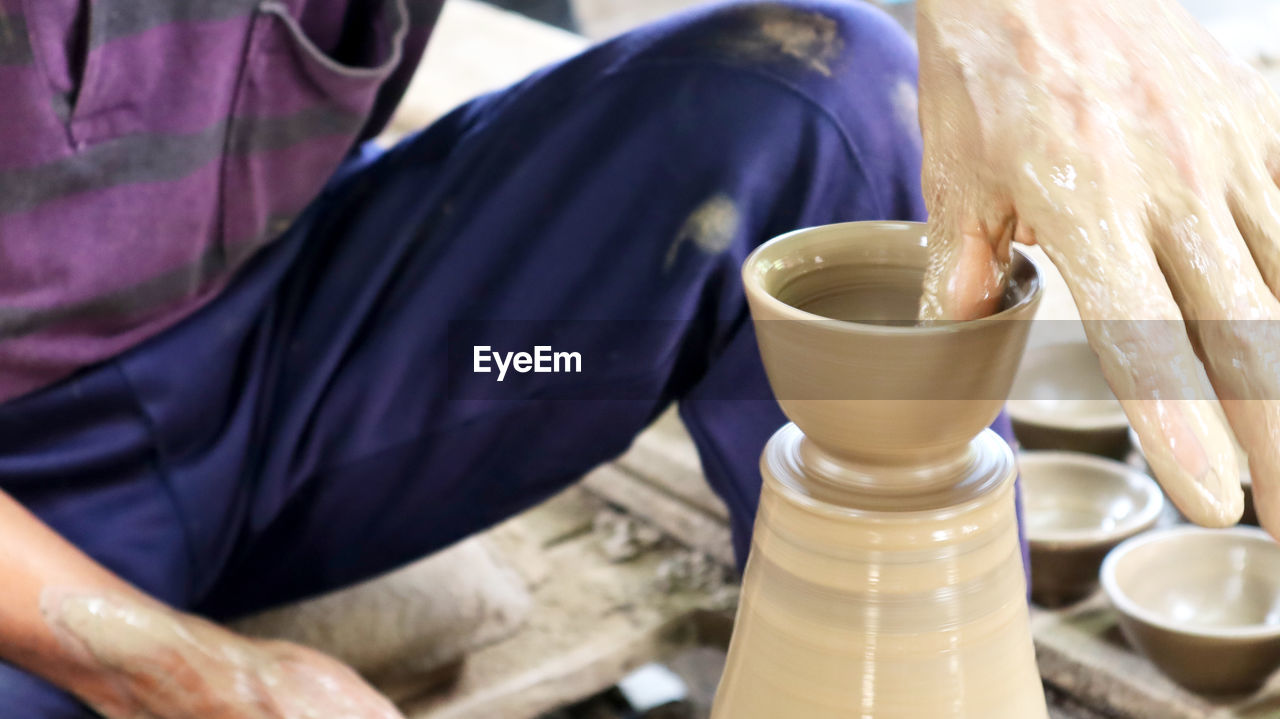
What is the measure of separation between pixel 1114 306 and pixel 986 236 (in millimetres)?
105

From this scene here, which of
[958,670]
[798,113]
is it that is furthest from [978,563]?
[798,113]

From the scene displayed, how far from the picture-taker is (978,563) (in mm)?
766

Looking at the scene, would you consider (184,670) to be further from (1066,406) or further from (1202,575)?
(1066,406)

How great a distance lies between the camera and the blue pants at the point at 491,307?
1.05 m

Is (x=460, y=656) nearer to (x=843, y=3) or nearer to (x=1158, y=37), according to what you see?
(x=843, y=3)

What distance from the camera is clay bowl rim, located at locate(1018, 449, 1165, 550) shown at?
1398 millimetres

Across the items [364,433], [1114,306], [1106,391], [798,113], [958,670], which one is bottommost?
[1106,391]

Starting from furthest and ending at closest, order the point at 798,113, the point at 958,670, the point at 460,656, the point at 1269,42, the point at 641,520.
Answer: the point at 1269,42, the point at 641,520, the point at 460,656, the point at 798,113, the point at 958,670

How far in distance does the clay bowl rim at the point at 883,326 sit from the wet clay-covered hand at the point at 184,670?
1.60 feet

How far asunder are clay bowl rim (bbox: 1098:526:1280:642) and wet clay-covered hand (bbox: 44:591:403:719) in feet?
2.50

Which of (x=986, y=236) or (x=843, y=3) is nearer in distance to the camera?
(x=986, y=236)

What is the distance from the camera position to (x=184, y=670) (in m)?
1.00

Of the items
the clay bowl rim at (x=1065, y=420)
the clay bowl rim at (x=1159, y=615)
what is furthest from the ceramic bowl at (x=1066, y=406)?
the clay bowl rim at (x=1159, y=615)

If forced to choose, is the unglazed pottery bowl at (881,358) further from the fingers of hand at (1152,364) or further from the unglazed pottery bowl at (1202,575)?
the unglazed pottery bowl at (1202,575)
